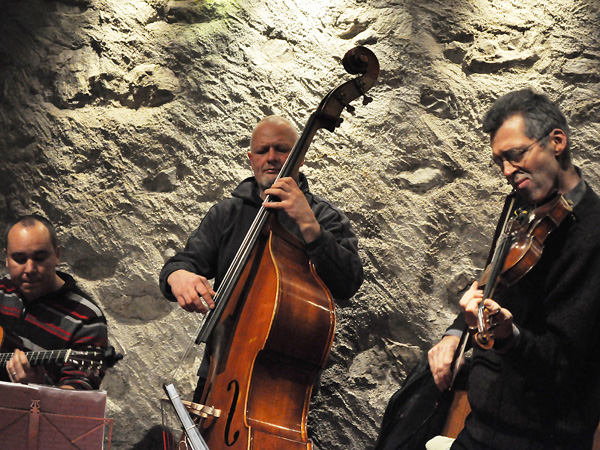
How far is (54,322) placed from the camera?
3012 millimetres

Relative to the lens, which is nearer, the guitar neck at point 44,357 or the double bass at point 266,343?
the double bass at point 266,343

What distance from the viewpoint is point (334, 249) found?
2.63m

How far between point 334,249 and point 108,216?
1.38 m

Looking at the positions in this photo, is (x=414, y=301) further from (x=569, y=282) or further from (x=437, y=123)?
(x=569, y=282)

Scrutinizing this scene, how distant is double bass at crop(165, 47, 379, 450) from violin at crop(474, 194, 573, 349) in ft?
2.39

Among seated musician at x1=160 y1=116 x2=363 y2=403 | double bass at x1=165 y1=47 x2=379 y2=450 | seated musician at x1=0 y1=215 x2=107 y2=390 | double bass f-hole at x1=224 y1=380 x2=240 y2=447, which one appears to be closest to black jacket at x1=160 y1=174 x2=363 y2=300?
seated musician at x1=160 y1=116 x2=363 y2=403

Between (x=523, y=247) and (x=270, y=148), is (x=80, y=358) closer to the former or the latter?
(x=270, y=148)

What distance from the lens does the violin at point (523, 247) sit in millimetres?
1833

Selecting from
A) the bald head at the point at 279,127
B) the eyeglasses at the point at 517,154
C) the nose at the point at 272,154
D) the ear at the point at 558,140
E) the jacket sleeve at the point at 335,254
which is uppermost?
the ear at the point at 558,140

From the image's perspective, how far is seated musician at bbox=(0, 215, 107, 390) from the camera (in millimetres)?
2972

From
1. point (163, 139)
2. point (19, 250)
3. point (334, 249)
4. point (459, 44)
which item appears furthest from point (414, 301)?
point (19, 250)

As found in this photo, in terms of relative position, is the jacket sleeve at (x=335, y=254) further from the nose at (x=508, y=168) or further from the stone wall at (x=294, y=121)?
the nose at (x=508, y=168)

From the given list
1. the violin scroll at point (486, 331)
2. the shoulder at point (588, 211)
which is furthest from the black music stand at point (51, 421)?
the shoulder at point (588, 211)

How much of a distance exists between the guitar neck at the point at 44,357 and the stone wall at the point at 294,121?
1.85 ft
